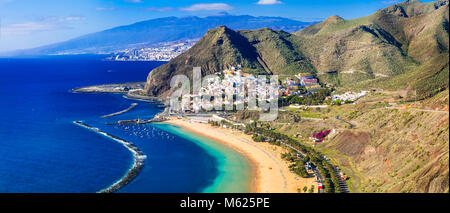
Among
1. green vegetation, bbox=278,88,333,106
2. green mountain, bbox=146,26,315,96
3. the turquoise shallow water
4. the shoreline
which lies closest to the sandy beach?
the turquoise shallow water

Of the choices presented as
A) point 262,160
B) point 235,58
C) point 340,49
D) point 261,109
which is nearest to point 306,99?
point 261,109

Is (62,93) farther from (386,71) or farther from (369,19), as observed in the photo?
(369,19)

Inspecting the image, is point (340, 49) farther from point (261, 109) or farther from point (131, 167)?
point (131, 167)

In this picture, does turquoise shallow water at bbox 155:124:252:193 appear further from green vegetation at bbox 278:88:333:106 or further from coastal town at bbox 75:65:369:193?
green vegetation at bbox 278:88:333:106

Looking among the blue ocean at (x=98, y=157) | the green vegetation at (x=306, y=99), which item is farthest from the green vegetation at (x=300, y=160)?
the green vegetation at (x=306, y=99)

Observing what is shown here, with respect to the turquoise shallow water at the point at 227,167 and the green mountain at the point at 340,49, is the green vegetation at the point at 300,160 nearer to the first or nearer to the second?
the turquoise shallow water at the point at 227,167
